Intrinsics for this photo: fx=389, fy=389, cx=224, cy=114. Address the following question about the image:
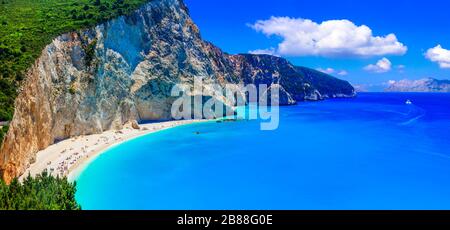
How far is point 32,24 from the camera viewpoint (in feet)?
151

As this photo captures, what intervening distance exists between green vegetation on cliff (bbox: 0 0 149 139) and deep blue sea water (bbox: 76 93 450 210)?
966 centimetres

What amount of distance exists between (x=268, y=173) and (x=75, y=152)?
60.6 ft

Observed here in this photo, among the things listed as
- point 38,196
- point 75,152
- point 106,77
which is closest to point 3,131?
point 38,196

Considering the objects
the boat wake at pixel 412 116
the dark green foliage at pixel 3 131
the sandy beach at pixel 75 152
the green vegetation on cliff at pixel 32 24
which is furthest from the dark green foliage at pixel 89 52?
the boat wake at pixel 412 116

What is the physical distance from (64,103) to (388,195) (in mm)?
33379

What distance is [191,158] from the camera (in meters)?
38.4

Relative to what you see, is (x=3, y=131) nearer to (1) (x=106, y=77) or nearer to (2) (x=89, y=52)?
(2) (x=89, y=52)

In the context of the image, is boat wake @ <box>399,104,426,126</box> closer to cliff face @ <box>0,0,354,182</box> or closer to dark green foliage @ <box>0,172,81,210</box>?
cliff face @ <box>0,0,354,182</box>

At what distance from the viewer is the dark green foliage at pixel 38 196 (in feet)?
55.0

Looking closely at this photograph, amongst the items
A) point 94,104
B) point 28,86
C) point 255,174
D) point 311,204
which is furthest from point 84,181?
point 94,104

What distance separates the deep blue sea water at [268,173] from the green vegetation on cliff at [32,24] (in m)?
9.66

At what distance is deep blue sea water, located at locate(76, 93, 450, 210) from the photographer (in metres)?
24.9
